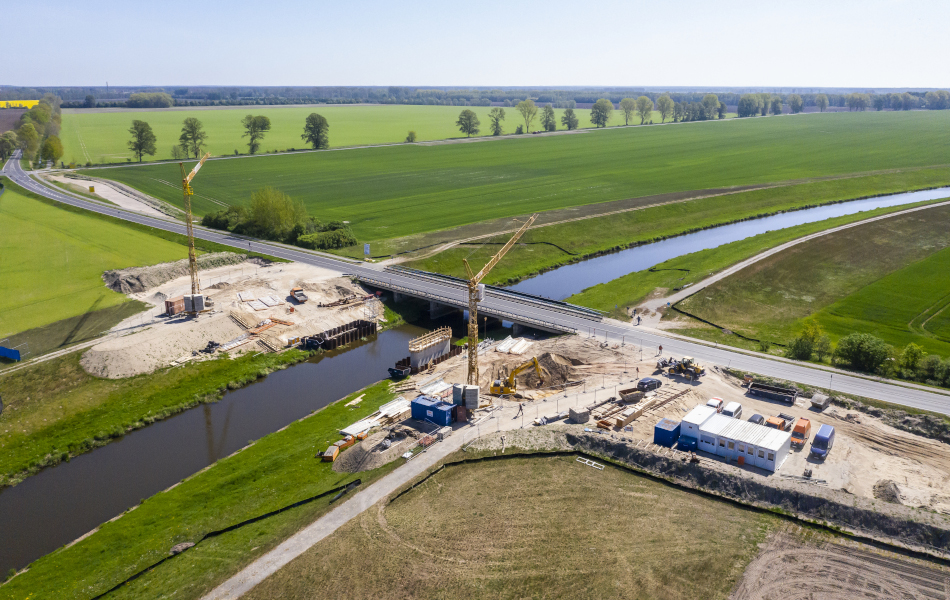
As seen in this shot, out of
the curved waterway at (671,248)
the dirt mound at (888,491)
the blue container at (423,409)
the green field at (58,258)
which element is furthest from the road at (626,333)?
the blue container at (423,409)

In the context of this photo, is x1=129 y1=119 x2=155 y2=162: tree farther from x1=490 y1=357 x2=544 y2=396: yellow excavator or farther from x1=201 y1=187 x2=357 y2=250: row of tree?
x1=490 y1=357 x2=544 y2=396: yellow excavator

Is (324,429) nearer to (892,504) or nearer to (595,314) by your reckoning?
(595,314)

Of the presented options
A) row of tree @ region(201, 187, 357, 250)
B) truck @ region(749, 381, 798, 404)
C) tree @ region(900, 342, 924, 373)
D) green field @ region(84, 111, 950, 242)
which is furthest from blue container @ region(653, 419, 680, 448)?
green field @ region(84, 111, 950, 242)

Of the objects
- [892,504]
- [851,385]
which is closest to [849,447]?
[892,504]

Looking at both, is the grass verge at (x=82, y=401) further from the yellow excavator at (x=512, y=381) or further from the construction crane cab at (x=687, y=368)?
the construction crane cab at (x=687, y=368)

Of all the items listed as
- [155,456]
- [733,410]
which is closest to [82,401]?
[155,456]

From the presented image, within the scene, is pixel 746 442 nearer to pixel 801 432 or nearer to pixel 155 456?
pixel 801 432

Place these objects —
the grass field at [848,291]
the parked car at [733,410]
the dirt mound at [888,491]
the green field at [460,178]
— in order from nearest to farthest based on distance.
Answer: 1. the dirt mound at [888,491]
2. the parked car at [733,410]
3. the grass field at [848,291]
4. the green field at [460,178]
